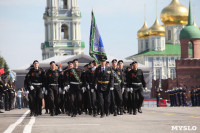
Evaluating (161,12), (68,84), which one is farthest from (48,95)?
(161,12)

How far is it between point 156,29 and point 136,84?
107 meters

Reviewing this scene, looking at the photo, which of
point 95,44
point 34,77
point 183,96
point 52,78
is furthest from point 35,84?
point 183,96

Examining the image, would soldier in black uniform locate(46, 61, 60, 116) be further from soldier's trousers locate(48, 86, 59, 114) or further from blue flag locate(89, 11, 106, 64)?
blue flag locate(89, 11, 106, 64)

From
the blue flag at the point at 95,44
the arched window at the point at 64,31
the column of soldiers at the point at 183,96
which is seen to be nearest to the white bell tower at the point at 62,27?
the arched window at the point at 64,31

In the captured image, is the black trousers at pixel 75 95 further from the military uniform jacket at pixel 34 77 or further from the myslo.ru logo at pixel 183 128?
the myslo.ru logo at pixel 183 128

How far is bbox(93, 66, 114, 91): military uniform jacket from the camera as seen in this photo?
1806 cm

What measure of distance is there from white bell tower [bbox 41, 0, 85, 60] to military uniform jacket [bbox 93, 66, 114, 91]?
3293 inches

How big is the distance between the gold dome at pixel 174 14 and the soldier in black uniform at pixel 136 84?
337 feet

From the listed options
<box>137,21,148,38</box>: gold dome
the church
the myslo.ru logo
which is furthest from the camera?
<box>137,21,148,38</box>: gold dome

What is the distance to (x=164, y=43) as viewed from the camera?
127750mm

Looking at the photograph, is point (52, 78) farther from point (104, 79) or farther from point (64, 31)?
point (64, 31)

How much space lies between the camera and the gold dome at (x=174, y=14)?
121 m

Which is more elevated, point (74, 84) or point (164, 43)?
point (164, 43)

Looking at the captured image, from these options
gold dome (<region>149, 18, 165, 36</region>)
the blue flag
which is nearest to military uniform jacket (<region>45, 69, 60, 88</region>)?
the blue flag
